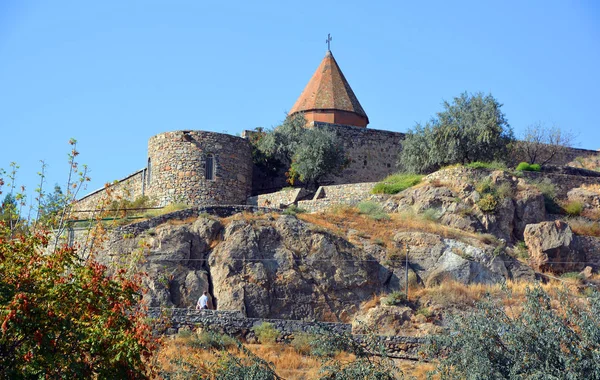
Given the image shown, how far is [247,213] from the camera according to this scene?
30344 millimetres

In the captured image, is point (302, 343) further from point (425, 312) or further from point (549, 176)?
point (549, 176)

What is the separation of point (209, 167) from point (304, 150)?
13.0 feet

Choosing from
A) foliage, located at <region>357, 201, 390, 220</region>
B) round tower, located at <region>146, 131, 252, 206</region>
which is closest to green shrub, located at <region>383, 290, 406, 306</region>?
foliage, located at <region>357, 201, 390, 220</region>

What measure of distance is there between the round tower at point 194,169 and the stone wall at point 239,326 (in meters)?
10.6

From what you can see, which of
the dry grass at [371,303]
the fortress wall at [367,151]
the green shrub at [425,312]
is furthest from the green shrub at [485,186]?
the green shrub at [425,312]

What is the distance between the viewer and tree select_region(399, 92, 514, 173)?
36.3 meters

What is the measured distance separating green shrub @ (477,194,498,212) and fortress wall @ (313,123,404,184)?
665 centimetres

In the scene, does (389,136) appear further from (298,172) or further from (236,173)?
(236,173)

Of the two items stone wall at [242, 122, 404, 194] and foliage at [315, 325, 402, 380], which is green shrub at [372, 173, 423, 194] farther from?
foliage at [315, 325, 402, 380]

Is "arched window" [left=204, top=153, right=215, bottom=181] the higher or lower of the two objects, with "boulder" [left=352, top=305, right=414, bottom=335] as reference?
higher

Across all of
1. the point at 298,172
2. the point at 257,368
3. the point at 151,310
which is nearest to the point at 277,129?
the point at 298,172

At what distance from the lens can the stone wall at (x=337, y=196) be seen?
34250 mm

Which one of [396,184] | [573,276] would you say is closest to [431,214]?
[396,184]

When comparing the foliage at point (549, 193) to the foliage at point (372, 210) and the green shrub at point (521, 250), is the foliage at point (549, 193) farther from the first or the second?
the foliage at point (372, 210)
